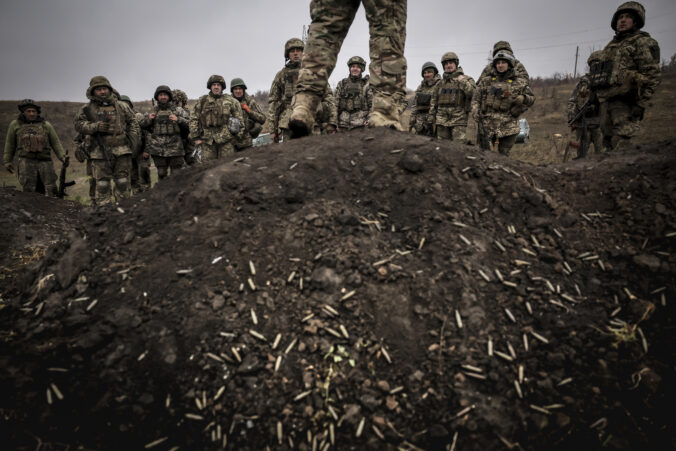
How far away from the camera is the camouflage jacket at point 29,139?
25.1 feet

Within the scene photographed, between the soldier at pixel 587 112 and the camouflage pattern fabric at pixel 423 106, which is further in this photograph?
the camouflage pattern fabric at pixel 423 106

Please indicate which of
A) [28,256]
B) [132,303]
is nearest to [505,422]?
[132,303]

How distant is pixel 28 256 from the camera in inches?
166

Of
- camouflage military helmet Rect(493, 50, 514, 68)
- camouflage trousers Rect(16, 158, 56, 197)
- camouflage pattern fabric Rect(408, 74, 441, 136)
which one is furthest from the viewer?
camouflage pattern fabric Rect(408, 74, 441, 136)

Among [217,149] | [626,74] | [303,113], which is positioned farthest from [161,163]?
[626,74]

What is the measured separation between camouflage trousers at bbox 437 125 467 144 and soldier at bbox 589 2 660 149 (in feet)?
8.78

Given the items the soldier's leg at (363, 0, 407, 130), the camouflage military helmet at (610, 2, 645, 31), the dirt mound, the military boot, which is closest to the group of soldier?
the camouflage military helmet at (610, 2, 645, 31)

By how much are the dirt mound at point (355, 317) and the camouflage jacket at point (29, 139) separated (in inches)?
298

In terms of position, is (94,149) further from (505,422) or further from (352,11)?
(505,422)

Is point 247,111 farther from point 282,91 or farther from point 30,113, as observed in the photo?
point 30,113

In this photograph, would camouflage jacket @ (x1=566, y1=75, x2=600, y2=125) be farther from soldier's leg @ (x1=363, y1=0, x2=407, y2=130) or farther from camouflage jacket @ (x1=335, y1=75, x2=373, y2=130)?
soldier's leg @ (x1=363, y1=0, x2=407, y2=130)

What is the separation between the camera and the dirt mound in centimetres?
152

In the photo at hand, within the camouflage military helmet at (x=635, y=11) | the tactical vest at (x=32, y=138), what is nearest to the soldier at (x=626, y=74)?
the camouflage military helmet at (x=635, y=11)

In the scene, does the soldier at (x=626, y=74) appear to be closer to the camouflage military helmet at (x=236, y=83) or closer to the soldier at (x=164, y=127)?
the camouflage military helmet at (x=236, y=83)
